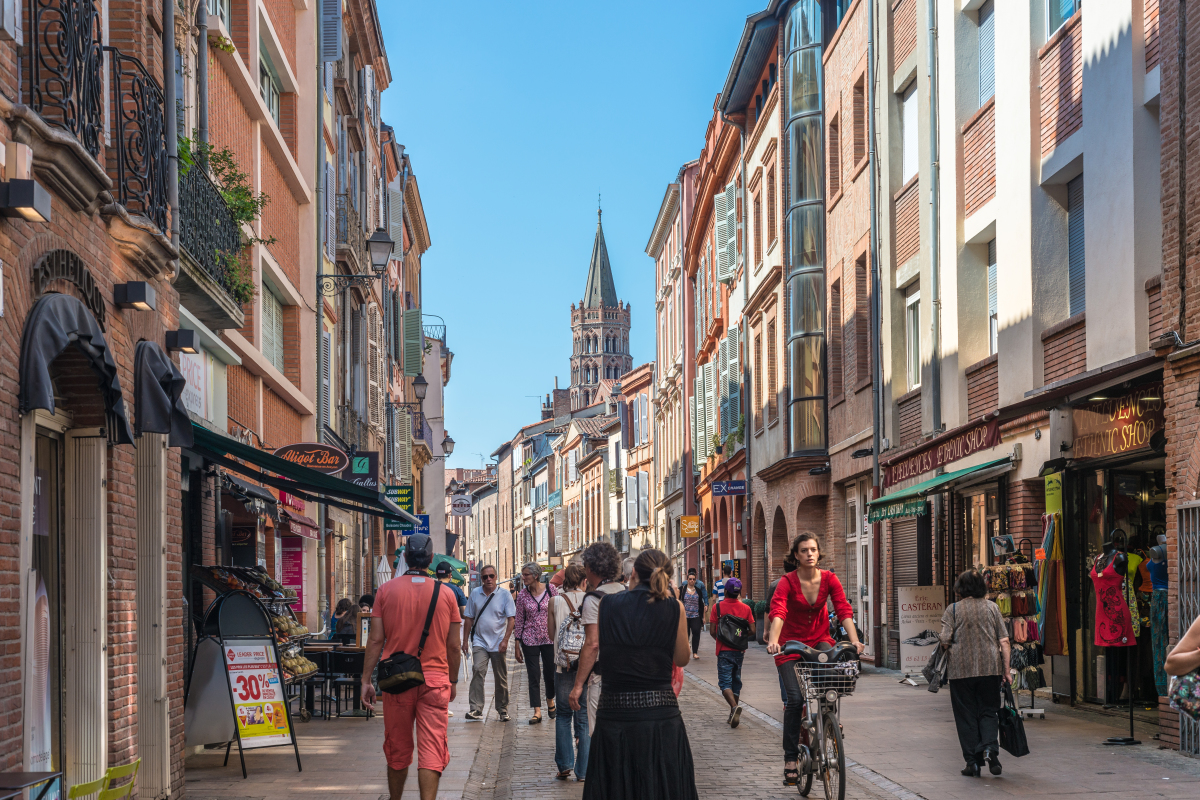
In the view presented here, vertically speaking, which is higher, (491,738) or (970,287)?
(970,287)

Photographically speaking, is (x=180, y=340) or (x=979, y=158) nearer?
(x=180, y=340)

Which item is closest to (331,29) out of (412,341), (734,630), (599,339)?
(734,630)

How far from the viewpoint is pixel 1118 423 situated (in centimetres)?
1412

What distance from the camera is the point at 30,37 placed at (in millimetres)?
7469

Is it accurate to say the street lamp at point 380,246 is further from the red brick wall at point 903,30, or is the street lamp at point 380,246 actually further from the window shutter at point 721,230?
the window shutter at point 721,230

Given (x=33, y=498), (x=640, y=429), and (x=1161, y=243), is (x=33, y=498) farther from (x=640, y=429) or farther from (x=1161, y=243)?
(x=640, y=429)

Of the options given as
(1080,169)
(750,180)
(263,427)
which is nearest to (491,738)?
(263,427)

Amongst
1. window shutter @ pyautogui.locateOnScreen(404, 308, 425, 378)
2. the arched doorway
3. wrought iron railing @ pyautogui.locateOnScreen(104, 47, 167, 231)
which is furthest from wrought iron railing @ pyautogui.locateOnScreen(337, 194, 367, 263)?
wrought iron railing @ pyautogui.locateOnScreen(104, 47, 167, 231)

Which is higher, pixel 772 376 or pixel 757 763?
pixel 772 376

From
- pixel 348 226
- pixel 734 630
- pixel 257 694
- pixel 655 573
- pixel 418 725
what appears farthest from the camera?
pixel 348 226

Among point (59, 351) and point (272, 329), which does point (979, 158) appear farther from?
point (59, 351)

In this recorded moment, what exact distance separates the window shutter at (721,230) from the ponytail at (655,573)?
102 ft

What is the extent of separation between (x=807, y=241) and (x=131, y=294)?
20.8m

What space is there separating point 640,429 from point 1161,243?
52968 millimetres
